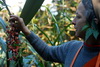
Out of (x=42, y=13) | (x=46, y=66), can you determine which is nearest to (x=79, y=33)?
(x=46, y=66)

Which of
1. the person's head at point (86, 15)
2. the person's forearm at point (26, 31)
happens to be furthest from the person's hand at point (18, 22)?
the person's head at point (86, 15)

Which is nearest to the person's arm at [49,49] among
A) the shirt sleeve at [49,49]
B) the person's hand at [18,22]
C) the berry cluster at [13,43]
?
the shirt sleeve at [49,49]

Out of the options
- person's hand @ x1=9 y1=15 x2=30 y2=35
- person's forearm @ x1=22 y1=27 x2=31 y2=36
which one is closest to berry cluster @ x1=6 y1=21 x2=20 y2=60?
person's hand @ x1=9 y1=15 x2=30 y2=35

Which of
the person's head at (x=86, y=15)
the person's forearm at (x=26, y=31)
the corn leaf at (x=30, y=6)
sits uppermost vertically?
the corn leaf at (x=30, y=6)

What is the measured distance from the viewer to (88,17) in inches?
30.1

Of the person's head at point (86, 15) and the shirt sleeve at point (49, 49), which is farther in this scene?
the shirt sleeve at point (49, 49)

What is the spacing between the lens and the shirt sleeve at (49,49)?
0.98m

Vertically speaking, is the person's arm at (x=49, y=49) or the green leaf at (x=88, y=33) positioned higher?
the green leaf at (x=88, y=33)

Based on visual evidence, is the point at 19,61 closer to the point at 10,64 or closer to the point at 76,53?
the point at 10,64

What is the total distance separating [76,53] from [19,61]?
0.25 m

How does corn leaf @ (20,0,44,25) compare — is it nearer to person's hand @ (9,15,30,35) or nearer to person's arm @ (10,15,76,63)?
person's hand @ (9,15,30,35)

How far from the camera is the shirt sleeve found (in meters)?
0.98

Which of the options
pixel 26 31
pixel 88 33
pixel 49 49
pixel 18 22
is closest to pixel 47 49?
pixel 49 49

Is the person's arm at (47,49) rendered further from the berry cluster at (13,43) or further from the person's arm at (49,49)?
the berry cluster at (13,43)
